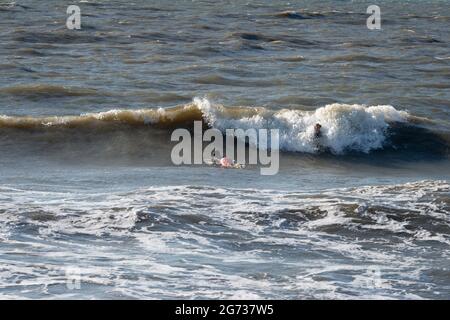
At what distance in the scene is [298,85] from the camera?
26.4m

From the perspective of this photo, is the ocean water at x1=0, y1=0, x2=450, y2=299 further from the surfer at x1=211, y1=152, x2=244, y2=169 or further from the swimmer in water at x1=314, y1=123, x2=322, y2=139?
the surfer at x1=211, y1=152, x2=244, y2=169

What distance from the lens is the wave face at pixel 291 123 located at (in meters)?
20.8

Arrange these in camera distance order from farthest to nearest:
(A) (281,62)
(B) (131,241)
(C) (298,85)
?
1. (A) (281,62)
2. (C) (298,85)
3. (B) (131,241)

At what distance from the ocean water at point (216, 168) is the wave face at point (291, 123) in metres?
0.05

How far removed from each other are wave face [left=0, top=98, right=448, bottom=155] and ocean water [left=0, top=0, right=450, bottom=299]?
0.17ft

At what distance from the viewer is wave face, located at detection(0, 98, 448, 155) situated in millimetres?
20828

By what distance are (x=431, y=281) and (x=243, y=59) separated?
20.8 m

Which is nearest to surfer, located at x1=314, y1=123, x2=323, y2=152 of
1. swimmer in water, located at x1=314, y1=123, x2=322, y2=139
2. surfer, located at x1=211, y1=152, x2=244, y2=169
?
swimmer in water, located at x1=314, y1=123, x2=322, y2=139

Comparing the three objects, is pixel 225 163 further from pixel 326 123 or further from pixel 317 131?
pixel 326 123

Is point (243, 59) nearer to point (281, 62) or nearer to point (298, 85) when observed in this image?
point (281, 62)

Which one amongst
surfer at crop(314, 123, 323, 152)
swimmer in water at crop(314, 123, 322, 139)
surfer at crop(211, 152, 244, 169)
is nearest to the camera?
surfer at crop(211, 152, 244, 169)

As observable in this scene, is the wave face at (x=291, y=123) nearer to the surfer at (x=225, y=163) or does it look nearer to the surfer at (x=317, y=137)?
the surfer at (x=317, y=137)
